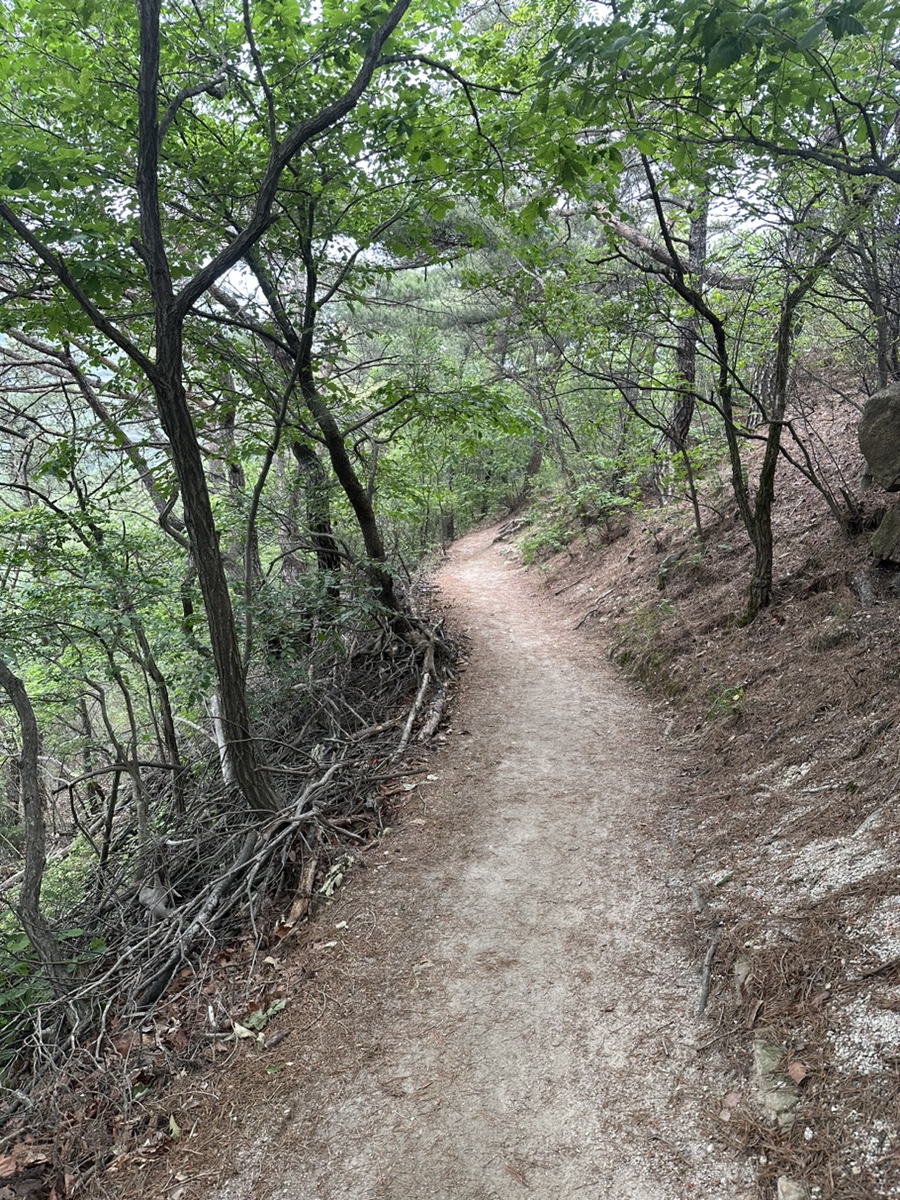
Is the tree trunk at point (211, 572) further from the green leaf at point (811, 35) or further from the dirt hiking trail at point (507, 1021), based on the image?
the green leaf at point (811, 35)

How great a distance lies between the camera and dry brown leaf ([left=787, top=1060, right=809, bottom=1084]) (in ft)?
7.90

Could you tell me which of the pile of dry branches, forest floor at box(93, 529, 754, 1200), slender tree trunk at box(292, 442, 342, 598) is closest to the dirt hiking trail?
forest floor at box(93, 529, 754, 1200)

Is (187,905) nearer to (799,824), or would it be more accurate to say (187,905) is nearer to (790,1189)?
(790,1189)

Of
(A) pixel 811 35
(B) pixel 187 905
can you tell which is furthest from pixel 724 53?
(B) pixel 187 905

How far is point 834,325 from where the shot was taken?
8.81 meters

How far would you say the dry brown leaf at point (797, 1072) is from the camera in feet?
7.90

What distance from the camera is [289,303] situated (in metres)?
7.21

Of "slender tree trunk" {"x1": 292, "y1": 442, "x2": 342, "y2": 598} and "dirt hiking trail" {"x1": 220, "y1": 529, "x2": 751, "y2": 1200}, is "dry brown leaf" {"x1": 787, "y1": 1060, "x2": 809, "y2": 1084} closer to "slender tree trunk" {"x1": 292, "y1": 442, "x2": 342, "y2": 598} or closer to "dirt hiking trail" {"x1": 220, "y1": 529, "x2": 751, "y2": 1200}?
"dirt hiking trail" {"x1": 220, "y1": 529, "x2": 751, "y2": 1200}

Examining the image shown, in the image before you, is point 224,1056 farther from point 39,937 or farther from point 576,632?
point 576,632

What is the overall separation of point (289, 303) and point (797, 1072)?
301 inches

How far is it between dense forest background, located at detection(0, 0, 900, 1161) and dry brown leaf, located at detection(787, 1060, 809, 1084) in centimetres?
341

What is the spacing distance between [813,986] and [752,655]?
4.18 metres

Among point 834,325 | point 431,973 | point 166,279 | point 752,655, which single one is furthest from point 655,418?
point 431,973

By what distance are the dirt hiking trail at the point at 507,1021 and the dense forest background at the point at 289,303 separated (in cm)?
97
